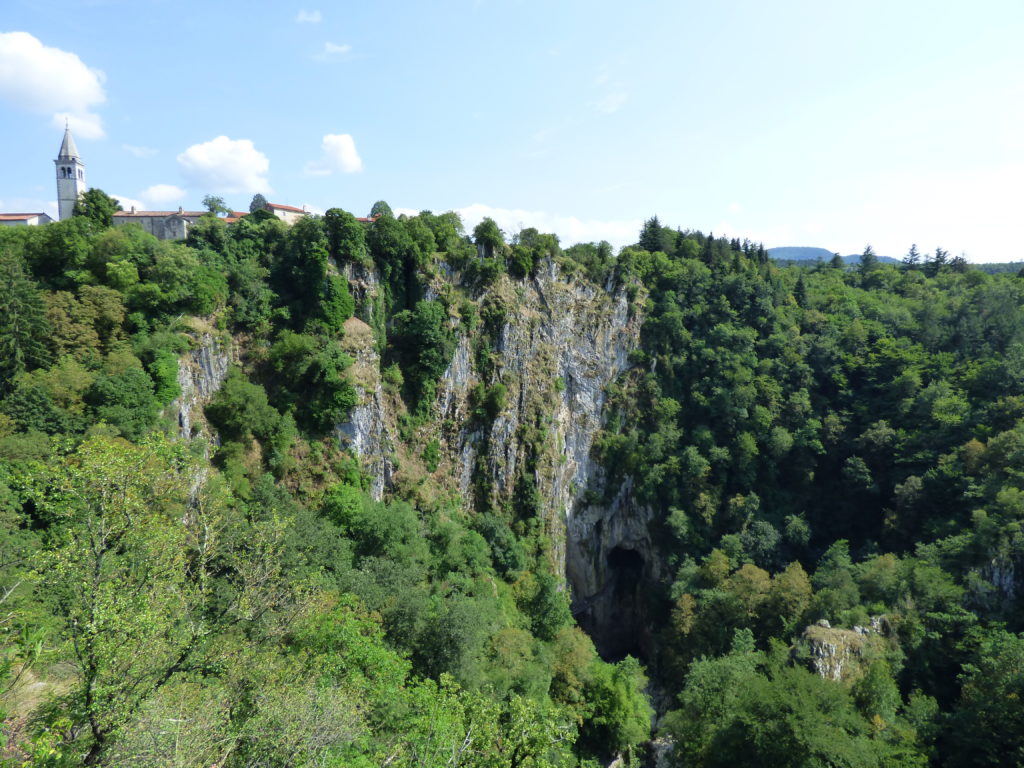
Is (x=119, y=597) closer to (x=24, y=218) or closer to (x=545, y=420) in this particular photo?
(x=545, y=420)

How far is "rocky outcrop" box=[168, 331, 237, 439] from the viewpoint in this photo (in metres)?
23.0

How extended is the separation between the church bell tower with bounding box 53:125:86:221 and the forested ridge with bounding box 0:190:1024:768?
15.6 meters

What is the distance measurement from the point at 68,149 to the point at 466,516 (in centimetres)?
3800

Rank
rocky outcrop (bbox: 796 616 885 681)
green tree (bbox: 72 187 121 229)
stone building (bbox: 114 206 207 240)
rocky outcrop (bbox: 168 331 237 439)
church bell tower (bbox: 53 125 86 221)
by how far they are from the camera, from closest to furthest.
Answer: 1. rocky outcrop (bbox: 796 616 885 681)
2. rocky outcrop (bbox: 168 331 237 439)
3. green tree (bbox: 72 187 121 229)
4. stone building (bbox: 114 206 207 240)
5. church bell tower (bbox: 53 125 86 221)

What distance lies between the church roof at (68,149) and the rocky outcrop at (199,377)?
2594cm

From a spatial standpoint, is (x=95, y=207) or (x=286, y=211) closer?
(x=95, y=207)

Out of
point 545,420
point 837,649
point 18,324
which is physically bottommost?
point 837,649

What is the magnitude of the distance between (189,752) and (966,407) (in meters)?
43.8

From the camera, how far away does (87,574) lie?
961 cm

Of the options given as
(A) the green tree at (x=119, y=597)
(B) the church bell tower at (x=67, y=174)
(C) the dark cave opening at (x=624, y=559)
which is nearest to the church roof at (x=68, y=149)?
(B) the church bell tower at (x=67, y=174)

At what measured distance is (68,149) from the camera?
1526 inches

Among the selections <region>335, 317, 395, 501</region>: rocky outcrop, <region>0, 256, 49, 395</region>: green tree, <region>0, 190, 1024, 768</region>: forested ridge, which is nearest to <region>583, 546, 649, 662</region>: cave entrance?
<region>0, 190, 1024, 768</region>: forested ridge

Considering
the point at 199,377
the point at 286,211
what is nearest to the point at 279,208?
the point at 286,211

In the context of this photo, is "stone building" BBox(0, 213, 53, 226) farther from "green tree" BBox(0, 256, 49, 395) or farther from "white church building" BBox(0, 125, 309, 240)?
"green tree" BBox(0, 256, 49, 395)
